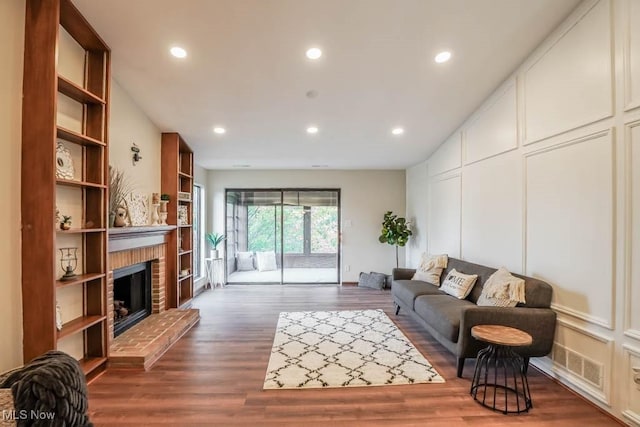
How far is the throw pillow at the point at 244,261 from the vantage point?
7.45 meters

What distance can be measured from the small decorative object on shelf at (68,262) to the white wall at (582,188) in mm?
4416

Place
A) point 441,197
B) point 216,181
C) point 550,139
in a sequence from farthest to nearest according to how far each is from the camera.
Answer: point 216,181 → point 441,197 → point 550,139

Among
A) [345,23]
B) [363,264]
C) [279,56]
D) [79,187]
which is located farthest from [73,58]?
[363,264]

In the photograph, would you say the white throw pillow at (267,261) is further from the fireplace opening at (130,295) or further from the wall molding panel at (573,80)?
the wall molding panel at (573,80)

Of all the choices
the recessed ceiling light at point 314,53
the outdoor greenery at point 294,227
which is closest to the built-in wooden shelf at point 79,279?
the recessed ceiling light at point 314,53

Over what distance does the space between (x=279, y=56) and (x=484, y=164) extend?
9.65 feet

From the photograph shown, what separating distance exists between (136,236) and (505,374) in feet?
13.4

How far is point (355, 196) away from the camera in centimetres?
725

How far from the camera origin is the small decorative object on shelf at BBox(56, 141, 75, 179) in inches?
104

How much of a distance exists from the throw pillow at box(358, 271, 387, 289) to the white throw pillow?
202cm

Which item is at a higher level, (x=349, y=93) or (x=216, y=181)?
(x=349, y=93)

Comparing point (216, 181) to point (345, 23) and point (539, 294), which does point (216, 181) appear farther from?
point (539, 294)

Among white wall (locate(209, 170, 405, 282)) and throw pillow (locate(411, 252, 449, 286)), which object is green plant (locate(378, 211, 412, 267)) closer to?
white wall (locate(209, 170, 405, 282))

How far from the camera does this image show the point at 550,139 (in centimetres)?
301
